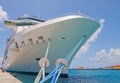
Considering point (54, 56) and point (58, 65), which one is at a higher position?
point (58, 65)

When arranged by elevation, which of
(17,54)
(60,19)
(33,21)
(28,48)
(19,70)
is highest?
(60,19)

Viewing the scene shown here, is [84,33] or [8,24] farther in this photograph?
[8,24]

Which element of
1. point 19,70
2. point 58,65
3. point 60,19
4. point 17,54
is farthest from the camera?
point 19,70

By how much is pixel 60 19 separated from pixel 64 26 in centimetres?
73

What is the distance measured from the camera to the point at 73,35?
1680 centimetres

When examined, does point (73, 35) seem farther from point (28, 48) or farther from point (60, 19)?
point (28, 48)

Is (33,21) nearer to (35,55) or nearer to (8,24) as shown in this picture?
(8,24)

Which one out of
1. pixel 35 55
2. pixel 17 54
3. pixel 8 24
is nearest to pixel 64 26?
pixel 35 55

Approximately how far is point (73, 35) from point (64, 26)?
63.7 inches

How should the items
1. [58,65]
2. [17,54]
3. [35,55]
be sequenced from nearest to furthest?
[58,65] → [35,55] → [17,54]

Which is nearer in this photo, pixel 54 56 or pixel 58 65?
pixel 58 65

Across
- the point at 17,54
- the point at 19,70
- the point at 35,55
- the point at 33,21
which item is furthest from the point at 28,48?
the point at 33,21

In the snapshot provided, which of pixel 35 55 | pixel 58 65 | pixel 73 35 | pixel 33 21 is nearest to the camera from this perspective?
pixel 58 65

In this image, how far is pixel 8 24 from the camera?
2475 cm
